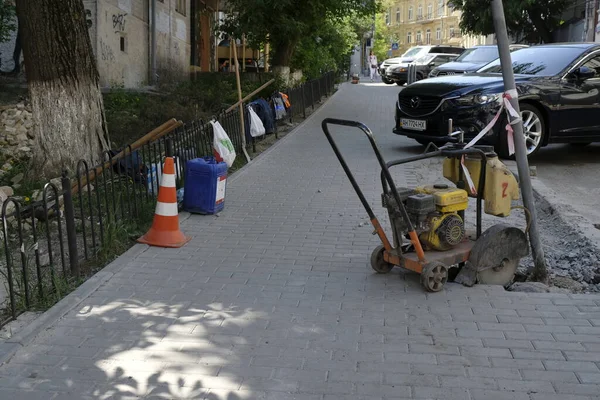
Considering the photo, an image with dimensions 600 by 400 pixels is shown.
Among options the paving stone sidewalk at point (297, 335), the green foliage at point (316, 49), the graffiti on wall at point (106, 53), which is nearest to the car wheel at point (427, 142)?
the paving stone sidewalk at point (297, 335)

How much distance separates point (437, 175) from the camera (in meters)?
9.61

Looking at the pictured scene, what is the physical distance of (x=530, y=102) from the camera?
33.5 ft

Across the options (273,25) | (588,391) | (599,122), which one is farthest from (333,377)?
(273,25)

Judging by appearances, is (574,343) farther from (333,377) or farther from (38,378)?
(38,378)

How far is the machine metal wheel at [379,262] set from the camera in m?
5.34

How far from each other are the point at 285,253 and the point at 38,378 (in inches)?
107

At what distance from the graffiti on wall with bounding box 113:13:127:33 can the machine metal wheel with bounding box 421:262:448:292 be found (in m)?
14.0

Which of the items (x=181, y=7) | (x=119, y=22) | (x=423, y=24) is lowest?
(x=119, y=22)

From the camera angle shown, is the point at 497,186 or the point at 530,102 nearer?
the point at 497,186

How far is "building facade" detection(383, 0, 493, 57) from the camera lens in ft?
256

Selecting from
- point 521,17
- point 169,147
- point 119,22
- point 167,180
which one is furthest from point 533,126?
point 521,17

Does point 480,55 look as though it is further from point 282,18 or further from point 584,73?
point 584,73

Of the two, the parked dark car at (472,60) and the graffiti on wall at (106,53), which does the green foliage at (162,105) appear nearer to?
the graffiti on wall at (106,53)

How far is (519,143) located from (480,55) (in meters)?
15.0
